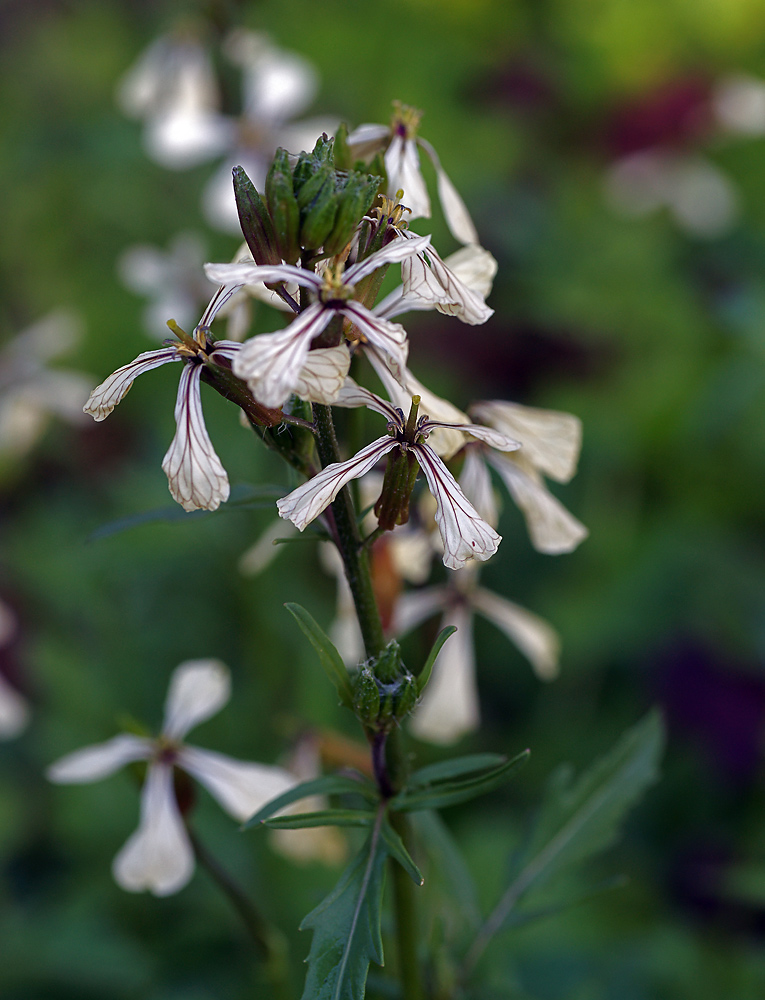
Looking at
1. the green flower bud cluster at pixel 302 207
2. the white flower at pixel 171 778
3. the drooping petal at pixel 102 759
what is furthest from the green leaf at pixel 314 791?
the green flower bud cluster at pixel 302 207

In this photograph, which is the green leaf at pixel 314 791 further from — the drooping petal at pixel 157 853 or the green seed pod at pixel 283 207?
the green seed pod at pixel 283 207

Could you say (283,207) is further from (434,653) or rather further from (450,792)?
(450,792)

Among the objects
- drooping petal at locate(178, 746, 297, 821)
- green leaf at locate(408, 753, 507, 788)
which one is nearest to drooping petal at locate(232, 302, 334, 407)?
green leaf at locate(408, 753, 507, 788)

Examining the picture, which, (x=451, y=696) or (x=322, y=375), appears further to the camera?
(x=451, y=696)

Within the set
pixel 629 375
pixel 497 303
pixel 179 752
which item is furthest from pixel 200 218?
pixel 179 752

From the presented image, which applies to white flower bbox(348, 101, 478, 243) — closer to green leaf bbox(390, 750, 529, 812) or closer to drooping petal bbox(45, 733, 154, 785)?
green leaf bbox(390, 750, 529, 812)

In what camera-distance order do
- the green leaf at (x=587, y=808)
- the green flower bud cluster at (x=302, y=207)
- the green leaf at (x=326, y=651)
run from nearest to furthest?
1. the green flower bud cluster at (x=302, y=207)
2. the green leaf at (x=326, y=651)
3. the green leaf at (x=587, y=808)

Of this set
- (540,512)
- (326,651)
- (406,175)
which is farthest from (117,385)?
(540,512)
